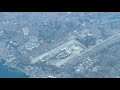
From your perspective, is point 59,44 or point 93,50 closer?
point 59,44

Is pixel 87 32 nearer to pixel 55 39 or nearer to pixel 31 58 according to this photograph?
pixel 55 39

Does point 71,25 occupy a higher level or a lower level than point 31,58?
higher

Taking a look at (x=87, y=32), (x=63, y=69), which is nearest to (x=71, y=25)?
(x=87, y=32)
